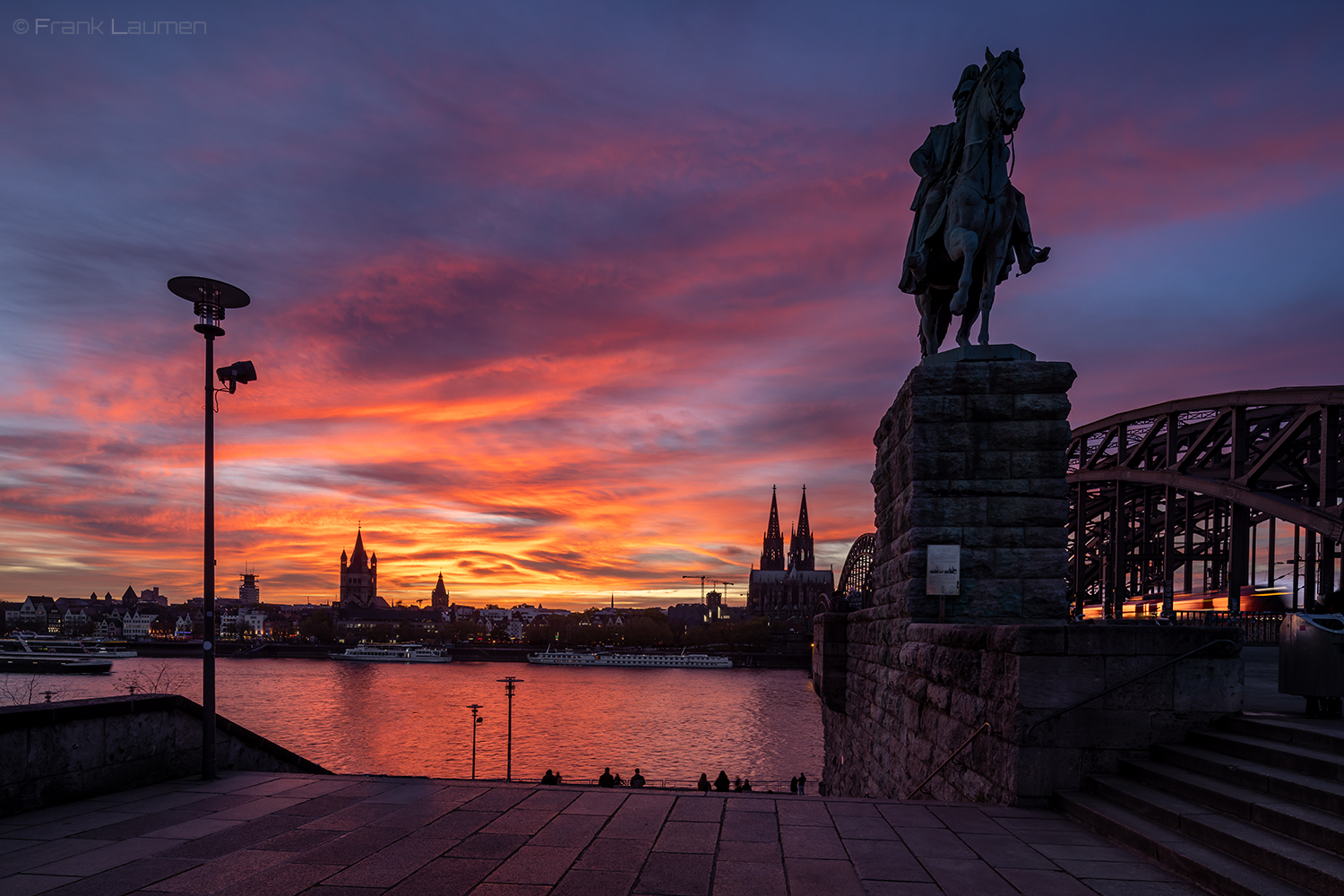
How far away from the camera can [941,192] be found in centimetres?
1218

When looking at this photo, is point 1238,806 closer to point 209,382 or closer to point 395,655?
point 209,382

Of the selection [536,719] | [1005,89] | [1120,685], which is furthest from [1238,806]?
[536,719]

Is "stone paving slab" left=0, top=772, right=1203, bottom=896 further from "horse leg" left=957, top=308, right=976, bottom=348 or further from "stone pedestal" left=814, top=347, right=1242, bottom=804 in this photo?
"horse leg" left=957, top=308, right=976, bottom=348

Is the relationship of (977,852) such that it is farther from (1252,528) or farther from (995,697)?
(1252,528)

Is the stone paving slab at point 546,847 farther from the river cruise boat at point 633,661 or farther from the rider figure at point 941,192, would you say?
the river cruise boat at point 633,661

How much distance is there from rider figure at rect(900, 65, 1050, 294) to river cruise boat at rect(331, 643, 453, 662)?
136484 mm

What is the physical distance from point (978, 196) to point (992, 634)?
22.5 feet

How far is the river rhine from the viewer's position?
47812mm

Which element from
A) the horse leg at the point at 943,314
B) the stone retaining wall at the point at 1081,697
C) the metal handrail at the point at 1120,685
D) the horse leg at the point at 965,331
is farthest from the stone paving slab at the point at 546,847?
the horse leg at the point at 943,314

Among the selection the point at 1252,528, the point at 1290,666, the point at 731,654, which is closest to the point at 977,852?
the point at 1290,666

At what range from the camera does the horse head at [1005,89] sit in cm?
1045

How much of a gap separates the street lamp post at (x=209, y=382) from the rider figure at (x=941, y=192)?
10.0 m

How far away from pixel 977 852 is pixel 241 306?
9.36 metres

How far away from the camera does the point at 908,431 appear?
1080 cm
